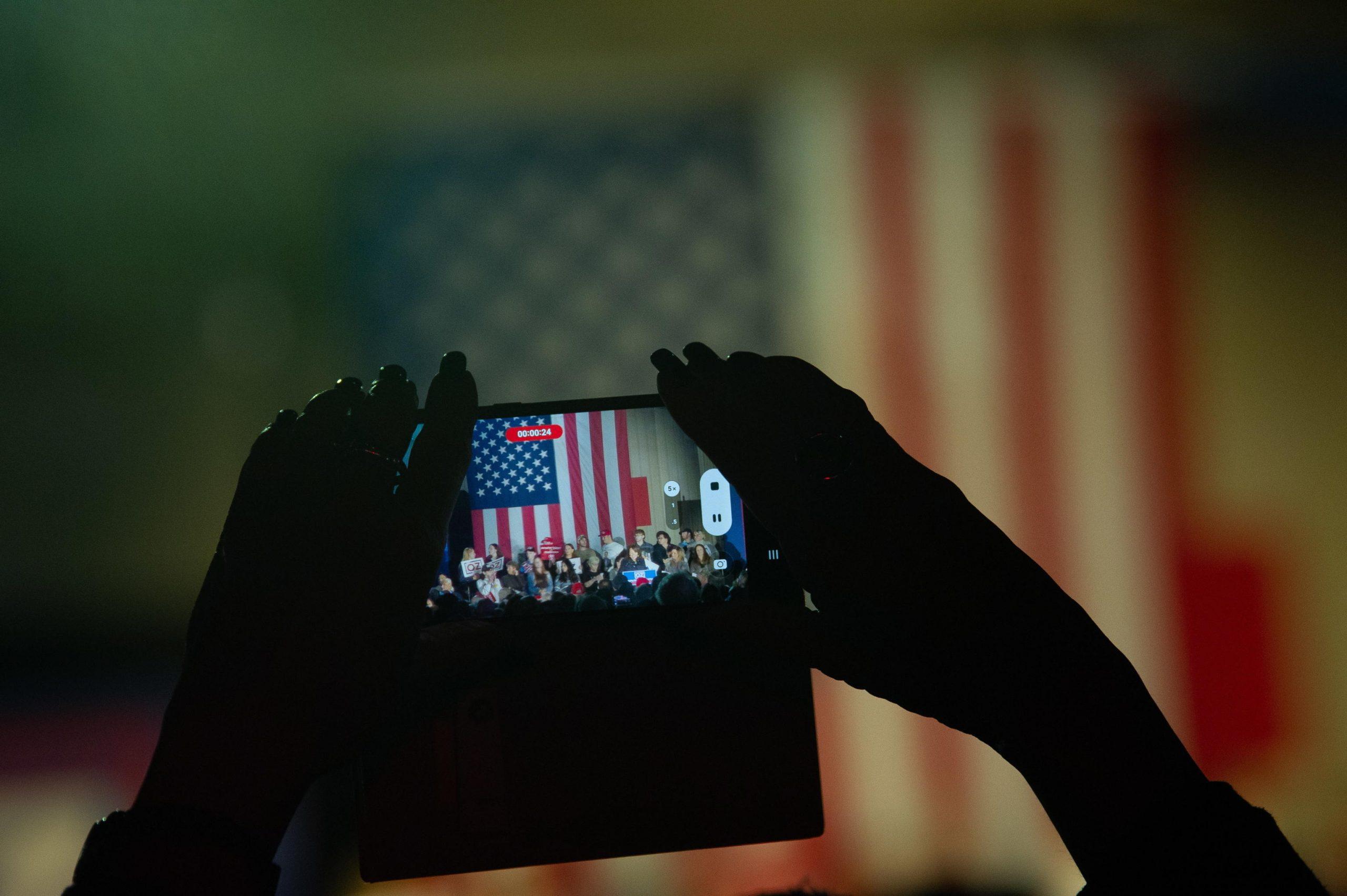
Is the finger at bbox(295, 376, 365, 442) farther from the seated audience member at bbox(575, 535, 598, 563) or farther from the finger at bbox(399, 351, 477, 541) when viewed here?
the seated audience member at bbox(575, 535, 598, 563)

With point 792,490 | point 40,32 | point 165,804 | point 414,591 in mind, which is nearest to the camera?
point 165,804

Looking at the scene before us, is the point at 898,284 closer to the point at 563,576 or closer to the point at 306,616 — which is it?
the point at 563,576

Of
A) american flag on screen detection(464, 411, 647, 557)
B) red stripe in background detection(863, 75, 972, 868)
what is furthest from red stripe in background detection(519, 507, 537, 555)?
red stripe in background detection(863, 75, 972, 868)

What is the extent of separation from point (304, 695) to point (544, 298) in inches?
22.8

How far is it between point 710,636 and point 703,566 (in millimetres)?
81

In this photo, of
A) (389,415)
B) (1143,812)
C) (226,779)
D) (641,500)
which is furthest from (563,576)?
(1143,812)

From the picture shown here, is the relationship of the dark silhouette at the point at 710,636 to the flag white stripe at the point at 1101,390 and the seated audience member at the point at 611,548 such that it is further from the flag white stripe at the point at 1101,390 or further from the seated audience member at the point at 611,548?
the flag white stripe at the point at 1101,390

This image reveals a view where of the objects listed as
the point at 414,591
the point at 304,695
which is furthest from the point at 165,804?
the point at 414,591

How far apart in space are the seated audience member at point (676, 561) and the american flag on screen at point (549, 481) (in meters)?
0.05

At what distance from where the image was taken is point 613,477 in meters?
0.83

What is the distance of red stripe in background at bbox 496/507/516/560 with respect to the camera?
2.65 ft

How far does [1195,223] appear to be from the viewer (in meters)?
1.02

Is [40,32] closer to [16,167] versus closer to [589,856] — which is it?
[16,167]

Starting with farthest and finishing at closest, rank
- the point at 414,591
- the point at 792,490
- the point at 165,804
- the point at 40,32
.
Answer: the point at 40,32 → the point at 792,490 → the point at 414,591 → the point at 165,804
